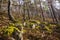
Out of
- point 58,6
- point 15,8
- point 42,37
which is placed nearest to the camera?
point 42,37

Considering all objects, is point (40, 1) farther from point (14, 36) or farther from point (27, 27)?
point (14, 36)

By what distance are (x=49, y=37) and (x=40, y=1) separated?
23170 millimetres

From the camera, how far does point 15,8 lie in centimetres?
3288

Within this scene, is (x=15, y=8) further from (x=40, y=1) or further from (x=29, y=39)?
(x=29, y=39)

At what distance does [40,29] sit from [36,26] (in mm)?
762

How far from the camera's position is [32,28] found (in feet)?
51.4

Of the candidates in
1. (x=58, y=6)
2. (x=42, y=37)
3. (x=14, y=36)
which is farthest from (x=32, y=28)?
(x=58, y=6)

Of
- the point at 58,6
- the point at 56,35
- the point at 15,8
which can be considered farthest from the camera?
the point at 58,6

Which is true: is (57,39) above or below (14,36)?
below

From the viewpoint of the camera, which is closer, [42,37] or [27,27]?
[42,37]

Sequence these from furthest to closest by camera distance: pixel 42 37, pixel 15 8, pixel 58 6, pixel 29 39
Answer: pixel 58 6, pixel 15 8, pixel 42 37, pixel 29 39

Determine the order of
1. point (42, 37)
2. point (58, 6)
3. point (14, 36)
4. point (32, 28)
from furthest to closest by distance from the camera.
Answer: point (58, 6) < point (32, 28) < point (42, 37) < point (14, 36)

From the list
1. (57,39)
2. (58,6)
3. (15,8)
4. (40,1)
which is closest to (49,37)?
(57,39)

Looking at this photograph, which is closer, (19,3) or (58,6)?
(19,3)
